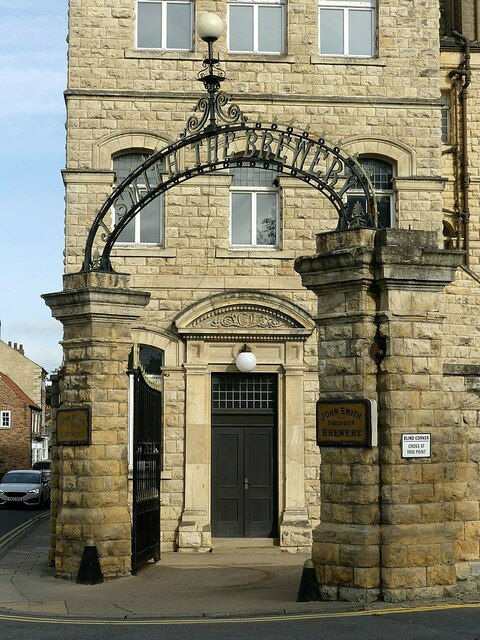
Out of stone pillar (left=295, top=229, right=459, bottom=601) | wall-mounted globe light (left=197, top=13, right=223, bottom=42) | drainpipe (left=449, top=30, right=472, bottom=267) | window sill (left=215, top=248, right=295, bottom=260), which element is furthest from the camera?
drainpipe (left=449, top=30, right=472, bottom=267)

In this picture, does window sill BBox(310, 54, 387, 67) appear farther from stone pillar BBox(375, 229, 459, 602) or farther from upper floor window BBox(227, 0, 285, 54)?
stone pillar BBox(375, 229, 459, 602)

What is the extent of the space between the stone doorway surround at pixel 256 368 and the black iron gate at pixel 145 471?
2.72 meters

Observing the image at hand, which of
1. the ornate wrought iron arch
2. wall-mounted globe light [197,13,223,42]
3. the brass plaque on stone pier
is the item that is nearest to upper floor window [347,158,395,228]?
the ornate wrought iron arch

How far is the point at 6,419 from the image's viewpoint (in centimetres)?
6328

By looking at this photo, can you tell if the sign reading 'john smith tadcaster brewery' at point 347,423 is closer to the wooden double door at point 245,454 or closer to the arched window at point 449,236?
the wooden double door at point 245,454

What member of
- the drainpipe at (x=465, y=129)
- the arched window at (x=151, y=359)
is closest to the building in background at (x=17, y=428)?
the drainpipe at (x=465, y=129)

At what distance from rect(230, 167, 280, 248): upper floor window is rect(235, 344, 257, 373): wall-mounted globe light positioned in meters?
2.17

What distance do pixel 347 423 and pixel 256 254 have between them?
876cm

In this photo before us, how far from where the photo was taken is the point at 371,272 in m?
12.8

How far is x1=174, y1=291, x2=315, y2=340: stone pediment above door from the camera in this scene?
20.7 meters

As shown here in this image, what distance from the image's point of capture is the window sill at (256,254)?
21109 mm

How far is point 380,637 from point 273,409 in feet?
35.6

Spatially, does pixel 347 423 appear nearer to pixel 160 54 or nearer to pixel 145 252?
pixel 145 252

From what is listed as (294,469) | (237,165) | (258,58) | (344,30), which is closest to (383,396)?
(237,165)
